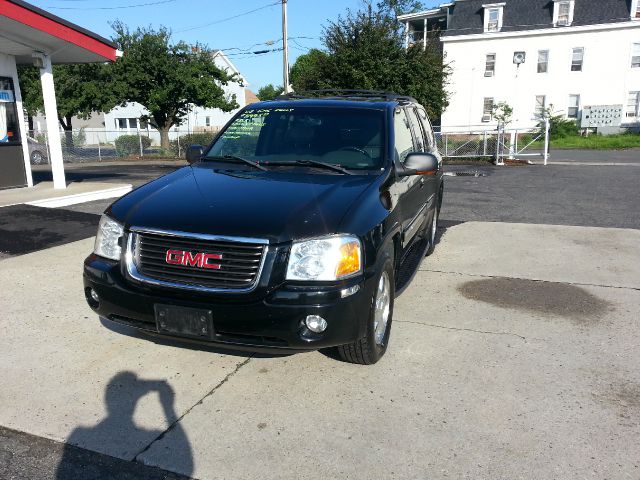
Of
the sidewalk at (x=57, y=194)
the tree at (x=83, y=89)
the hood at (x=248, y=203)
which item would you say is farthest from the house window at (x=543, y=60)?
the hood at (x=248, y=203)

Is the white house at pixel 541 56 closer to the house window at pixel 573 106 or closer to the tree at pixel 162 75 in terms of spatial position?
the house window at pixel 573 106

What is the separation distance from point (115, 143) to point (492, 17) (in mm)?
26917

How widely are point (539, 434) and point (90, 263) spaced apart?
2939 millimetres

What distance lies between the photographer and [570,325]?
436cm

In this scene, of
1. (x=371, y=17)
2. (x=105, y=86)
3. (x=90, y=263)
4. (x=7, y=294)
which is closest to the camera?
(x=90, y=263)

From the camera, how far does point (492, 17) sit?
3659cm

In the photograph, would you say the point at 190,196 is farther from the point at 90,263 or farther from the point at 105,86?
the point at 105,86

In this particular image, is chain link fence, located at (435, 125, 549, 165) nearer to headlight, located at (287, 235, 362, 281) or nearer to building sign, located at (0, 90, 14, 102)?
building sign, located at (0, 90, 14, 102)

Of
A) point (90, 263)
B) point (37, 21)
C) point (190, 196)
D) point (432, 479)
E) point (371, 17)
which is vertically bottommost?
point (432, 479)

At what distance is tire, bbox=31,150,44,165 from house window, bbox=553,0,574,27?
3270 cm

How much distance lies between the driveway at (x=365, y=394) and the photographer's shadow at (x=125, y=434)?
0.03 ft

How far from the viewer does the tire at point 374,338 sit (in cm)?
330

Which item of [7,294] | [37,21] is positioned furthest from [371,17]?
[7,294]

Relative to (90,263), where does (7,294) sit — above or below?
below
